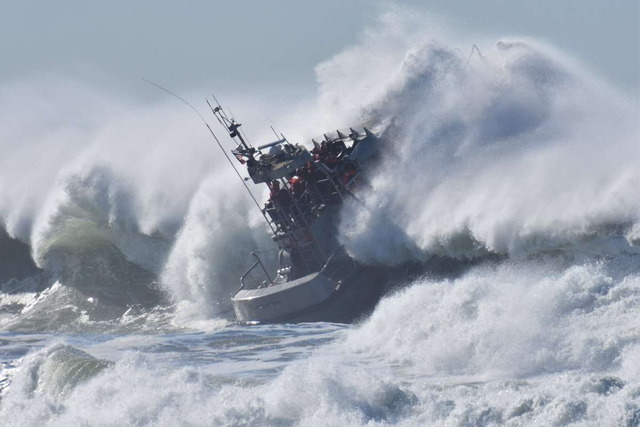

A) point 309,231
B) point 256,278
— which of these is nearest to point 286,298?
point 309,231

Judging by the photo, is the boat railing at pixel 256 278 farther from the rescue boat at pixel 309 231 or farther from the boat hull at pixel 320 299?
the boat hull at pixel 320 299

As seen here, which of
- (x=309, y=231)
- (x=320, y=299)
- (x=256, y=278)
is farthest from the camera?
(x=256, y=278)

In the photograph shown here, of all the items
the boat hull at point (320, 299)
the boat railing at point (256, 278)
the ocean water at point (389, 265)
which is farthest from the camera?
the boat railing at point (256, 278)

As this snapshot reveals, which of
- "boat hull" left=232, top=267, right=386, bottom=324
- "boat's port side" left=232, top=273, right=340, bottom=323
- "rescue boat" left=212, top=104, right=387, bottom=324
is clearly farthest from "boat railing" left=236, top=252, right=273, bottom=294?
"boat hull" left=232, top=267, right=386, bottom=324

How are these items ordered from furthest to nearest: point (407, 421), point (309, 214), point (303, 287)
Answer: point (309, 214) → point (303, 287) → point (407, 421)

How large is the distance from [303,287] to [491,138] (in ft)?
28.3

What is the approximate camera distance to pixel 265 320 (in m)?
40.5

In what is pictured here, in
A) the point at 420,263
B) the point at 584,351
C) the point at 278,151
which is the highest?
the point at 278,151

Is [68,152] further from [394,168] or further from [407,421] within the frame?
[407,421]

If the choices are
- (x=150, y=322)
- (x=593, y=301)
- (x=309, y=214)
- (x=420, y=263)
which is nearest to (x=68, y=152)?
(x=150, y=322)

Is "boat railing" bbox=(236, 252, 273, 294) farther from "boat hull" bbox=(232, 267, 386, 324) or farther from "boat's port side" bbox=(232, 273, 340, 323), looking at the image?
"boat hull" bbox=(232, 267, 386, 324)

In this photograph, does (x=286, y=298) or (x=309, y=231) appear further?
(x=309, y=231)

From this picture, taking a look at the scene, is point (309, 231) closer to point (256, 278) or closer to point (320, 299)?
point (320, 299)

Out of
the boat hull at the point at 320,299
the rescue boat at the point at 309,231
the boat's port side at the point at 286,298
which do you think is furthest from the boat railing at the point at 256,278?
the boat hull at the point at 320,299
